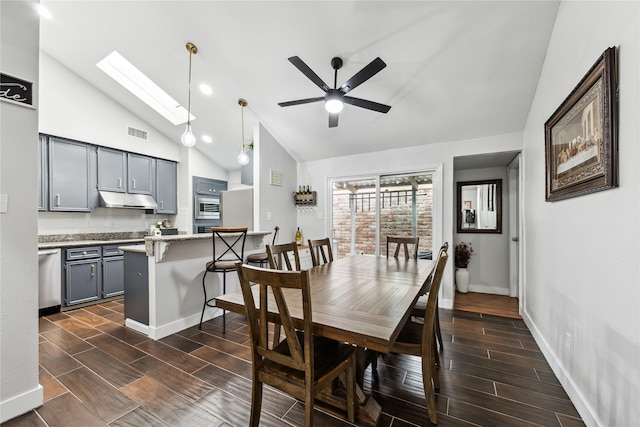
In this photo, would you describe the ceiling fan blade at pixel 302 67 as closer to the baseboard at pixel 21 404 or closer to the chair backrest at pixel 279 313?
the chair backrest at pixel 279 313

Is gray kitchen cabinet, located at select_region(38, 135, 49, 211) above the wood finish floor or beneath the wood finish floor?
above

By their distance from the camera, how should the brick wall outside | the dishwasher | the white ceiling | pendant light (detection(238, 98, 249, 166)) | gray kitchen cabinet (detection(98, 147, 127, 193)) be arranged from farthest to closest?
gray kitchen cabinet (detection(98, 147, 127, 193)), the brick wall outside, pendant light (detection(238, 98, 249, 166)), the dishwasher, the white ceiling

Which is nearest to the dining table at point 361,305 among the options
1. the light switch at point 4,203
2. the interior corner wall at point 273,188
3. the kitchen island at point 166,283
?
the light switch at point 4,203

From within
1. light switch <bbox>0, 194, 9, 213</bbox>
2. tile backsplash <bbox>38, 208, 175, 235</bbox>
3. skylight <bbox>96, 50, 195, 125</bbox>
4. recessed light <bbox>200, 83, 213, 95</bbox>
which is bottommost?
tile backsplash <bbox>38, 208, 175, 235</bbox>

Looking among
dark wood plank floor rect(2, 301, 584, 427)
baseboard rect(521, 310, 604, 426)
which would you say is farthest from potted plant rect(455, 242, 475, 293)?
baseboard rect(521, 310, 604, 426)

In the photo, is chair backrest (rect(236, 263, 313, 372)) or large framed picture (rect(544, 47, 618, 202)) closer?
chair backrest (rect(236, 263, 313, 372))

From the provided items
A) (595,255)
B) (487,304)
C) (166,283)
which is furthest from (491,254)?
(166,283)

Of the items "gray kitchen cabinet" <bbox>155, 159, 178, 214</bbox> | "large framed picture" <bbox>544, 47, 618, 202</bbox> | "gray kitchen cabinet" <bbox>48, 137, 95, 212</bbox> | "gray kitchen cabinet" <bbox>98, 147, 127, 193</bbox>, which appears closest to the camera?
"large framed picture" <bbox>544, 47, 618, 202</bbox>

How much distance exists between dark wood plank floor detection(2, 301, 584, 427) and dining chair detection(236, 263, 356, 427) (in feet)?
1.43

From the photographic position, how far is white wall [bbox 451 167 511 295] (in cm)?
434

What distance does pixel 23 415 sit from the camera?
1633 millimetres

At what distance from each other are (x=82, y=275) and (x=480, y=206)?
6.13 meters

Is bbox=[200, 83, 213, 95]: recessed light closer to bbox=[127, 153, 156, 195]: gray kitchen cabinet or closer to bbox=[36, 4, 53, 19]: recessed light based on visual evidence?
bbox=[36, 4, 53, 19]: recessed light

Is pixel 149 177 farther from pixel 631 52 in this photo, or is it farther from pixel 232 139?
pixel 631 52
